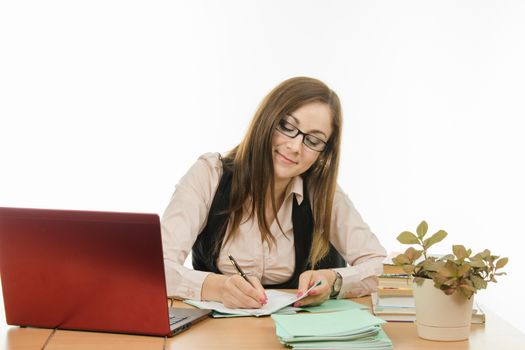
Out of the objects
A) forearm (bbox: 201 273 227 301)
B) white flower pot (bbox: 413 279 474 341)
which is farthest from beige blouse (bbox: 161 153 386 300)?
white flower pot (bbox: 413 279 474 341)

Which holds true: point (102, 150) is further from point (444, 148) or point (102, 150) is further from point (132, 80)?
point (444, 148)

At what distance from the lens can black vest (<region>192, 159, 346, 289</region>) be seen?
2529mm

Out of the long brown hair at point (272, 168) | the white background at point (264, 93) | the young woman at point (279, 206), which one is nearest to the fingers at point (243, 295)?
the young woman at point (279, 206)

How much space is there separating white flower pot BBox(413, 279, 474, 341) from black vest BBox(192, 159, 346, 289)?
908 millimetres

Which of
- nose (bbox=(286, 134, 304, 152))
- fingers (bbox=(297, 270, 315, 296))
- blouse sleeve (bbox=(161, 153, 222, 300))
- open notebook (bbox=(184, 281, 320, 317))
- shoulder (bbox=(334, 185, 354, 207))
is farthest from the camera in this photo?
shoulder (bbox=(334, 185, 354, 207))

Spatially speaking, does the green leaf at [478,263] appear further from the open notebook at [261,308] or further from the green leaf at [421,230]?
the open notebook at [261,308]

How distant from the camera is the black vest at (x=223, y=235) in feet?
8.30

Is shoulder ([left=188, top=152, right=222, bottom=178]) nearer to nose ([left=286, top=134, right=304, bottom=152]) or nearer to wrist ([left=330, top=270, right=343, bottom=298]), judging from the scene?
nose ([left=286, top=134, right=304, bottom=152])

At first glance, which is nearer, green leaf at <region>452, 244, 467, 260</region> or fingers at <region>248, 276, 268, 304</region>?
green leaf at <region>452, 244, 467, 260</region>

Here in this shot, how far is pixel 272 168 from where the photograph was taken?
2469 mm

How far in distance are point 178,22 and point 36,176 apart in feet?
4.29

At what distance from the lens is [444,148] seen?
4.78 m

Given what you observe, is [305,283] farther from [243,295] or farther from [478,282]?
[478,282]

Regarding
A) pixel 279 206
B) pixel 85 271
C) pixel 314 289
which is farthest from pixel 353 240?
pixel 85 271
